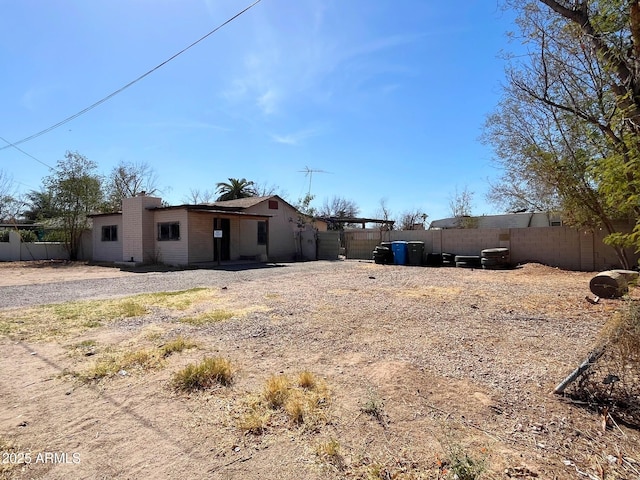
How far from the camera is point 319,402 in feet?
10.2

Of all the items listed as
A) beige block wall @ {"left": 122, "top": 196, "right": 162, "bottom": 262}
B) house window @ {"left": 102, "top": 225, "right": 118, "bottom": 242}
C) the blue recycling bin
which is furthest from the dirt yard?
house window @ {"left": 102, "top": 225, "right": 118, "bottom": 242}

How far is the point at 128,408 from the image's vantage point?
9.96 ft

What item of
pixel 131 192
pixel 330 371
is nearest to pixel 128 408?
pixel 330 371

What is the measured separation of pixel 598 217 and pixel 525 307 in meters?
7.41

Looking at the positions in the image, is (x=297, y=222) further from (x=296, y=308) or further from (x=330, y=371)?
(x=330, y=371)

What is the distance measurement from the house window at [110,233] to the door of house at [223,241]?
6.12 m

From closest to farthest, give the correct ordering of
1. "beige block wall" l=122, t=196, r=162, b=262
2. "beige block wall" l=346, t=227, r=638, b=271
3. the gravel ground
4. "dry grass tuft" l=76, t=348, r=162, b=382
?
"dry grass tuft" l=76, t=348, r=162, b=382 → the gravel ground → "beige block wall" l=346, t=227, r=638, b=271 → "beige block wall" l=122, t=196, r=162, b=262

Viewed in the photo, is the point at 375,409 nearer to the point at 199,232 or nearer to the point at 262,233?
the point at 199,232

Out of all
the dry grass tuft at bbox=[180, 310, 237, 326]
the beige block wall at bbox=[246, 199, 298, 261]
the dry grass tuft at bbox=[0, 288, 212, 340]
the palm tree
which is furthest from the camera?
the palm tree

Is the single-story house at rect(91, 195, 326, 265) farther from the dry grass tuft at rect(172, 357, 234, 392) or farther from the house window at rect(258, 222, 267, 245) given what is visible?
the dry grass tuft at rect(172, 357, 234, 392)

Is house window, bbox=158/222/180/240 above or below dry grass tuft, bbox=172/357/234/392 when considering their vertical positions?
above

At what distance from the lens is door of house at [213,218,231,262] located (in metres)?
18.8

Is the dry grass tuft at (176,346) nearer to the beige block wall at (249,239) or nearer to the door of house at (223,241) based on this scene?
the door of house at (223,241)

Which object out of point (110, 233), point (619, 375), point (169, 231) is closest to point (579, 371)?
point (619, 375)
